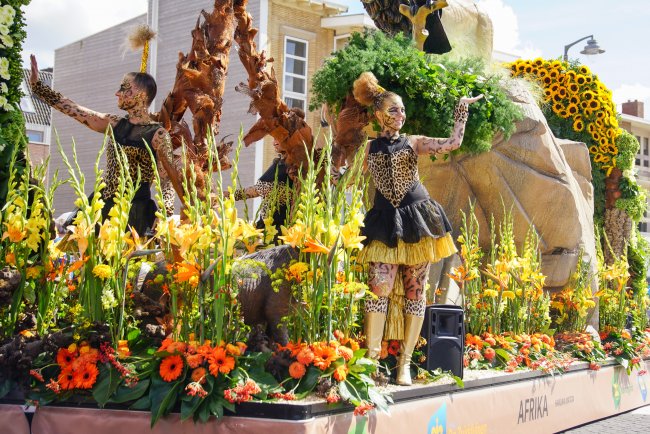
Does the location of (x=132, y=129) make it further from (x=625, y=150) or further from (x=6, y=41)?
(x=625, y=150)

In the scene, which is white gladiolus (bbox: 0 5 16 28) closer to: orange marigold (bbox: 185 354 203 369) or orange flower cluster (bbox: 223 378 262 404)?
orange marigold (bbox: 185 354 203 369)

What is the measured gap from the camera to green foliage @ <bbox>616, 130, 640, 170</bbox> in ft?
32.2

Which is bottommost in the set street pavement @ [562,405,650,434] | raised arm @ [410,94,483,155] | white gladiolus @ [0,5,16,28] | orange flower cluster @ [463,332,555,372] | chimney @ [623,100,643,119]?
street pavement @ [562,405,650,434]

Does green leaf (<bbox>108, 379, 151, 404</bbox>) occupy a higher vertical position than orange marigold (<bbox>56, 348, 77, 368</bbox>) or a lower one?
lower

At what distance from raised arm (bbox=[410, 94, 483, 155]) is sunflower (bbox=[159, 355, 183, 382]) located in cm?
193

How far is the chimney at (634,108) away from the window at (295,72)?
64.1 feet

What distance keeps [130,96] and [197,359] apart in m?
2.32

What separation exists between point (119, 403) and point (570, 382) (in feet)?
13.0

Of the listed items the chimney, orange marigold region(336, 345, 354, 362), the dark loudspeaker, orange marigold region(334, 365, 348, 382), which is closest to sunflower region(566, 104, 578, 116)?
the dark loudspeaker

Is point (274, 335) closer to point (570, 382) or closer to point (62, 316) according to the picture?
point (62, 316)

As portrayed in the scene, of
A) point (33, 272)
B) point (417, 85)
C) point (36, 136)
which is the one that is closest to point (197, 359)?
point (33, 272)

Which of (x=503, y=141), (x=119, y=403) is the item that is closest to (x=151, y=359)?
(x=119, y=403)

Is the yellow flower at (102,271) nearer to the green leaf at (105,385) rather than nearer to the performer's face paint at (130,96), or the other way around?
the green leaf at (105,385)

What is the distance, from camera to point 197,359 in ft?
11.9
